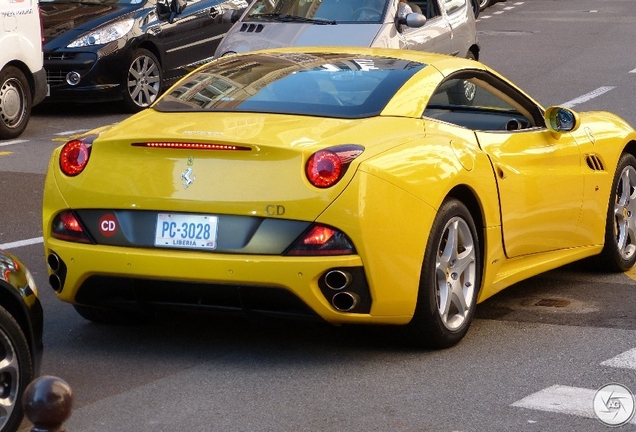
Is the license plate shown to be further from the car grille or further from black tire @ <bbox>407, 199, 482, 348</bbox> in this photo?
the car grille

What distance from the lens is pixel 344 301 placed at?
616 centimetres

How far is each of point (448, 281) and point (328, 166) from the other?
3.08 ft

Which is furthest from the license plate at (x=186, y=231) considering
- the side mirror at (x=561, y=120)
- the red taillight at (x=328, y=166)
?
the side mirror at (x=561, y=120)

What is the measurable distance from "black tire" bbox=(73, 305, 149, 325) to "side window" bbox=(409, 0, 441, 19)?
9178 millimetres

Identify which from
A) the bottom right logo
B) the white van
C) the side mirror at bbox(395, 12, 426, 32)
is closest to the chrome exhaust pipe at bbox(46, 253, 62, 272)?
the bottom right logo

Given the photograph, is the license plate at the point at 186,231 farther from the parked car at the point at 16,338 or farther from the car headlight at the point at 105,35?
the car headlight at the point at 105,35

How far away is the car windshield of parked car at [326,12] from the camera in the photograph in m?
14.3

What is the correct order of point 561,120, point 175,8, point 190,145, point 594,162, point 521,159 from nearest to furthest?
point 190,145 → point 521,159 → point 561,120 → point 594,162 → point 175,8

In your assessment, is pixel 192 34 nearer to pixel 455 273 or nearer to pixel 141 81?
pixel 141 81

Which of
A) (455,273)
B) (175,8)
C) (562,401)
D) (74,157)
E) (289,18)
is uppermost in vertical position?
(74,157)

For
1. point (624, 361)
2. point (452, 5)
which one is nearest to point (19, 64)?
point (452, 5)

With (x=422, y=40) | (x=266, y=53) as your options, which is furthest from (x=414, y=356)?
(x=422, y=40)

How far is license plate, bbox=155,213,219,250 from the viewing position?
6.15 metres

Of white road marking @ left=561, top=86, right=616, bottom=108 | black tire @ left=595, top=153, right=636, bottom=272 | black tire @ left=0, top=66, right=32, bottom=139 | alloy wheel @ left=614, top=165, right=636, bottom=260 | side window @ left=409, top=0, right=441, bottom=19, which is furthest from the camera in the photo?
white road marking @ left=561, top=86, right=616, bottom=108
